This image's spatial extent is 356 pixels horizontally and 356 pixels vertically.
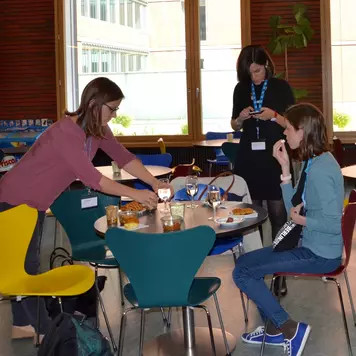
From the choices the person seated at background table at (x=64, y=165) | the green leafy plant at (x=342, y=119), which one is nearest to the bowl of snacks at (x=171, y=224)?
the person seated at background table at (x=64, y=165)

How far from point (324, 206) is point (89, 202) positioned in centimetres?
147

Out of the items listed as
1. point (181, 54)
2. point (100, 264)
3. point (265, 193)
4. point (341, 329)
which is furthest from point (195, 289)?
point (181, 54)

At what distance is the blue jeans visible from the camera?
358 centimetres

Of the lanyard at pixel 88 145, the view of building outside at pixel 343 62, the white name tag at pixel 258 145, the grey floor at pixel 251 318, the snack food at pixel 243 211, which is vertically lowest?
the grey floor at pixel 251 318

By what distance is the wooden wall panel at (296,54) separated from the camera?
9.49 metres

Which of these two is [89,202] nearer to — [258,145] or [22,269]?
[22,269]

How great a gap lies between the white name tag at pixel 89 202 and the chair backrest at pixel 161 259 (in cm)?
110

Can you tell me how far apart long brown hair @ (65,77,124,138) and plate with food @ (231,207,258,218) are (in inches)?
32.0

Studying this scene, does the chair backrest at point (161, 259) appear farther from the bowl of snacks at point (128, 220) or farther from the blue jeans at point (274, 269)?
the blue jeans at point (274, 269)

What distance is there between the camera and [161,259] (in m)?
3.14

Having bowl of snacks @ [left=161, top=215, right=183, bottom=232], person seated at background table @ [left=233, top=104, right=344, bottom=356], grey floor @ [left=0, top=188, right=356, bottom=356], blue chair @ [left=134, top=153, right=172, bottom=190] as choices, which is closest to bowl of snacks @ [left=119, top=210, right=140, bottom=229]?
bowl of snacks @ [left=161, top=215, right=183, bottom=232]

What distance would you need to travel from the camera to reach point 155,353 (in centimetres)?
389

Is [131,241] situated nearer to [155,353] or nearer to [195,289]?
[195,289]

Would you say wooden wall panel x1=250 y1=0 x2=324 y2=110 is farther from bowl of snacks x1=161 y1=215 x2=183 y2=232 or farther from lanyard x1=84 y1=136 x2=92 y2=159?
bowl of snacks x1=161 y1=215 x2=183 y2=232
